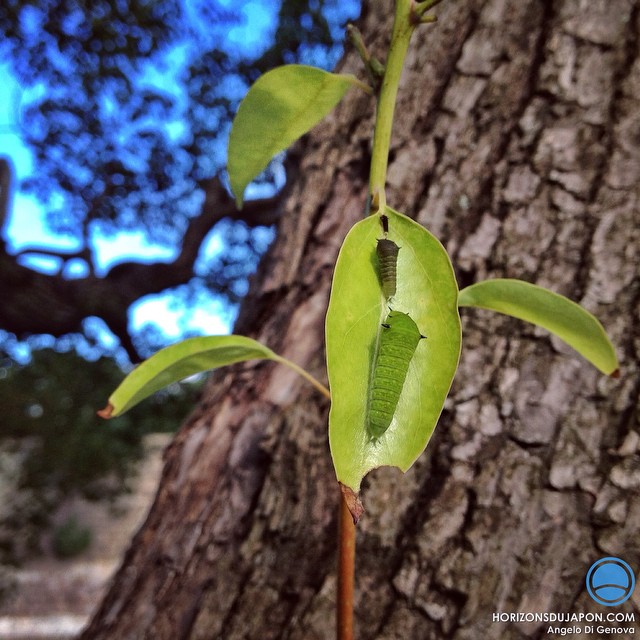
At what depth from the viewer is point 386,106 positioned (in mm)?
266

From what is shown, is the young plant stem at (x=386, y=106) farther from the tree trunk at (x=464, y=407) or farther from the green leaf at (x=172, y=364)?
the tree trunk at (x=464, y=407)

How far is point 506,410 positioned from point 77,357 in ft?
6.84

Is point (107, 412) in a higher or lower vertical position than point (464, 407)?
lower

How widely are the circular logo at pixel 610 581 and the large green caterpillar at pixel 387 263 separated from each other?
0.32 meters

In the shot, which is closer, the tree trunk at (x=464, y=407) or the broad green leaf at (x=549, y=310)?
the broad green leaf at (x=549, y=310)

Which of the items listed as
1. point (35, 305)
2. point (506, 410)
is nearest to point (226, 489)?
point (506, 410)

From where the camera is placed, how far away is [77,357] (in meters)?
2.21

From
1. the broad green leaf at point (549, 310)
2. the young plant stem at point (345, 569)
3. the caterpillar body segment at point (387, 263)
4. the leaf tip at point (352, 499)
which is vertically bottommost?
the young plant stem at point (345, 569)

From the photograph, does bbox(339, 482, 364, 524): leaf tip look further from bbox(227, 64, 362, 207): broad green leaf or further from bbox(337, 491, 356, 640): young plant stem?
bbox(227, 64, 362, 207): broad green leaf

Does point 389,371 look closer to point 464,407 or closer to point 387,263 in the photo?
point 387,263

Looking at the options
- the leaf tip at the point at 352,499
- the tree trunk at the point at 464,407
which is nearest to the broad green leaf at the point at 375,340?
the leaf tip at the point at 352,499

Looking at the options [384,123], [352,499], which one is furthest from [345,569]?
[384,123]

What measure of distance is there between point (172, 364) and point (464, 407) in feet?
0.90

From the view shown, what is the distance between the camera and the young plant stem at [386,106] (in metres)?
0.26
